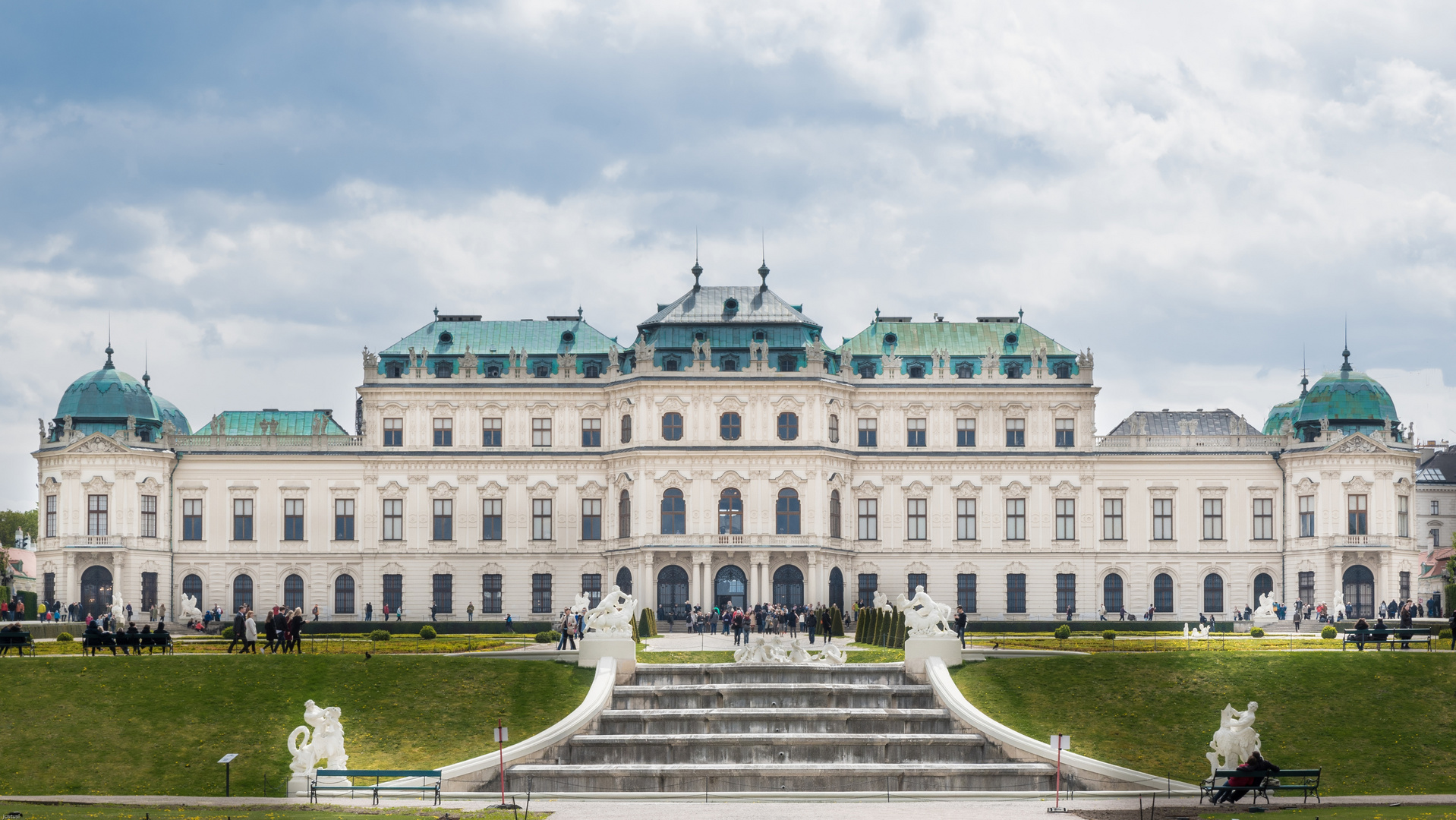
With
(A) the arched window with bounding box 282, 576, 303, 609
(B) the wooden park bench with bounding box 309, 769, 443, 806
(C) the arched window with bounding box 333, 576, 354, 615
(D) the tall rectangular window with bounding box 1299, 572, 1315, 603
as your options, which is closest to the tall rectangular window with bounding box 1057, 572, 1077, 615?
(D) the tall rectangular window with bounding box 1299, 572, 1315, 603

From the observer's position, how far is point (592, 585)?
94.7m

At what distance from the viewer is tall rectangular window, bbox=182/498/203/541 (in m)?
95.3

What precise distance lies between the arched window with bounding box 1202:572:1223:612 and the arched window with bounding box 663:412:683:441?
1157 inches

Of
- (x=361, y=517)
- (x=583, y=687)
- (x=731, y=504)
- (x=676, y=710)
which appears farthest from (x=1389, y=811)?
(x=361, y=517)

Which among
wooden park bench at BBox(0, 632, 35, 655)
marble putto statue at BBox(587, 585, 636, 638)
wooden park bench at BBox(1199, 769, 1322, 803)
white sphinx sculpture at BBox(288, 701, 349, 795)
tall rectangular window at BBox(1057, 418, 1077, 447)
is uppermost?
tall rectangular window at BBox(1057, 418, 1077, 447)

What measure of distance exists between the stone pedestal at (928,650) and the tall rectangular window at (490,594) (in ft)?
147

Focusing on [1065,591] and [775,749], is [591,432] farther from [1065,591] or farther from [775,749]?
[775,749]

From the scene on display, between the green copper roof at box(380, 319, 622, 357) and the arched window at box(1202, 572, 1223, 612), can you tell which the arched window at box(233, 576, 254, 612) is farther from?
the arched window at box(1202, 572, 1223, 612)

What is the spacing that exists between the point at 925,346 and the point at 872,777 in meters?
54.7

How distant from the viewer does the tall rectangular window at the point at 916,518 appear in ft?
312

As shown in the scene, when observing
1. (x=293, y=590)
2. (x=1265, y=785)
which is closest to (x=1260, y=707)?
(x=1265, y=785)

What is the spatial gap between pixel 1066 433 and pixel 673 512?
2176 cm

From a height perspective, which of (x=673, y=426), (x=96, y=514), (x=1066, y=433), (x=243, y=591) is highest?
(x=673, y=426)

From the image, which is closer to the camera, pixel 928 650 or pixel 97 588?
pixel 928 650
